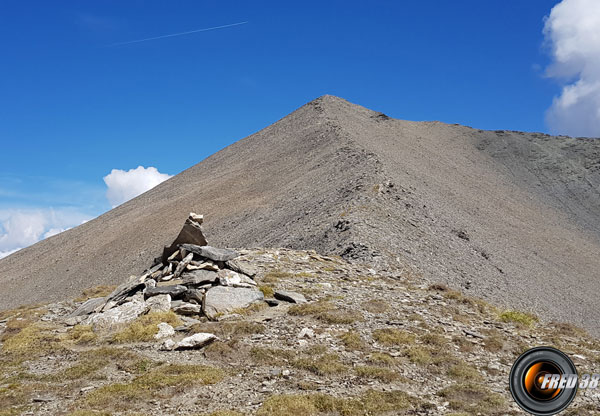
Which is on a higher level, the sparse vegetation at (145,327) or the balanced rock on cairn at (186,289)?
the balanced rock on cairn at (186,289)

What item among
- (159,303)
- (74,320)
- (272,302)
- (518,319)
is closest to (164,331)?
(159,303)

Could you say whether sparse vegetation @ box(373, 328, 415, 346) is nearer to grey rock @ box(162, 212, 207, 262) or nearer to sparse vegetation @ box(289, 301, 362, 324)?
sparse vegetation @ box(289, 301, 362, 324)

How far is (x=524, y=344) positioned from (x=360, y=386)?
7.17 metres

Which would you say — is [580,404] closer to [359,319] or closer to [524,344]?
[524,344]

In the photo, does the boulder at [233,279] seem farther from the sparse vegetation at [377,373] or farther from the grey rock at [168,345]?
the sparse vegetation at [377,373]

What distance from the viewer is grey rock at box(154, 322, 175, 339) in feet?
50.6

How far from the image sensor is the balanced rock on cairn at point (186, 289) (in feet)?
57.9

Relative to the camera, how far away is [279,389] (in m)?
11.3

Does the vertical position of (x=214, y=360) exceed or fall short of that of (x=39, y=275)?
it falls short

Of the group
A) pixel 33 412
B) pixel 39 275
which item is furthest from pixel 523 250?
pixel 39 275

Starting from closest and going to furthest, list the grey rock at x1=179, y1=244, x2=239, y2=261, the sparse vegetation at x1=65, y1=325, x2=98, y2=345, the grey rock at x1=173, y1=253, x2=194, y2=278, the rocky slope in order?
the sparse vegetation at x1=65, y1=325, x2=98, y2=345 < the grey rock at x1=173, y1=253, x2=194, y2=278 < the grey rock at x1=179, y1=244, x2=239, y2=261 < the rocky slope

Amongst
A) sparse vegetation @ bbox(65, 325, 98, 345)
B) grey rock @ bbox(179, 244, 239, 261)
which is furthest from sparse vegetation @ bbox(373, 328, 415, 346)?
sparse vegetation @ bbox(65, 325, 98, 345)

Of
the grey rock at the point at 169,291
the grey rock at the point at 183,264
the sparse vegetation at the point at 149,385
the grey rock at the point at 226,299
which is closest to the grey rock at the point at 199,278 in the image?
the grey rock at the point at 169,291

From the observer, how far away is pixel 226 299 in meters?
18.2
